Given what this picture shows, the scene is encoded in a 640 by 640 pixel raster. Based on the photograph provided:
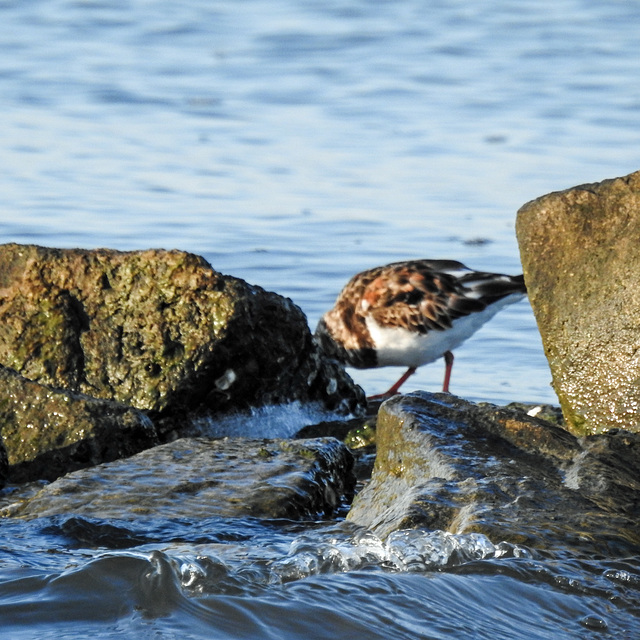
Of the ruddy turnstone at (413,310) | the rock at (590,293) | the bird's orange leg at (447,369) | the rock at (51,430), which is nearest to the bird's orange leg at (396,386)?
the ruddy turnstone at (413,310)

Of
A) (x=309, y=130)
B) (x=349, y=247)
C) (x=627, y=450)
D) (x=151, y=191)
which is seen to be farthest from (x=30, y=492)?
(x=309, y=130)

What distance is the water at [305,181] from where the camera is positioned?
337 centimetres

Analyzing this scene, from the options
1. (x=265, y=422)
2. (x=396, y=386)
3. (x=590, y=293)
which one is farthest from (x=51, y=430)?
(x=396, y=386)

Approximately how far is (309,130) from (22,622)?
9440 mm

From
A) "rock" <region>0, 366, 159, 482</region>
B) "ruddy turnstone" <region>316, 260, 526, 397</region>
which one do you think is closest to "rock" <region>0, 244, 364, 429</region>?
"rock" <region>0, 366, 159, 482</region>

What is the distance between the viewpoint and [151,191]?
420 inches

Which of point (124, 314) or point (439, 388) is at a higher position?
point (124, 314)

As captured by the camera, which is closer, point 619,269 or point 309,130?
point 619,269

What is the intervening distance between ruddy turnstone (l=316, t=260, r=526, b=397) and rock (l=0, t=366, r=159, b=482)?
10.2ft

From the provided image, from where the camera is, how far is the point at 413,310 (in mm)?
8047

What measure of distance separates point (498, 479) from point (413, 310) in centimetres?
429

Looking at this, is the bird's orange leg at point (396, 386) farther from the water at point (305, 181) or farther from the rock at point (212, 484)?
the rock at point (212, 484)

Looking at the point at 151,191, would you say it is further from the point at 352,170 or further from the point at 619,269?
the point at 619,269

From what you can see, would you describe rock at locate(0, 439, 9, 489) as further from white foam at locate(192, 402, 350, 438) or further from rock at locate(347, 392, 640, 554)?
rock at locate(347, 392, 640, 554)
